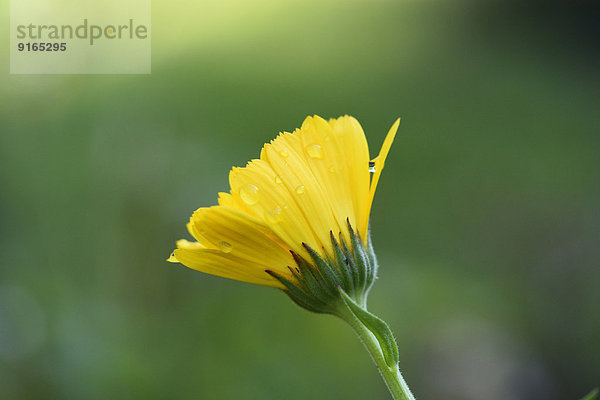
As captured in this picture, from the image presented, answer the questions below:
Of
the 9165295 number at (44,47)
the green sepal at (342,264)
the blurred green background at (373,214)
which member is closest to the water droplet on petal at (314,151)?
the green sepal at (342,264)

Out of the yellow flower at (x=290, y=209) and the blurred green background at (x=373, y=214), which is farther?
the blurred green background at (x=373, y=214)

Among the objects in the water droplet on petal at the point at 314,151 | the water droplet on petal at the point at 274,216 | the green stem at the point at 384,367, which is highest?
the water droplet on petal at the point at 314,151

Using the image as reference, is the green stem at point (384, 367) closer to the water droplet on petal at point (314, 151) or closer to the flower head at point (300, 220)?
the flower head at point (300, 220)

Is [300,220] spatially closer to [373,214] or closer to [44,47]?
[373,214]

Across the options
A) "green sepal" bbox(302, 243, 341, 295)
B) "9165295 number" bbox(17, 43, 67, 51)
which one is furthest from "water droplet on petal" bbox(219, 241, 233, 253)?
"9165295 number" bbox(17, 43, 67, 51)

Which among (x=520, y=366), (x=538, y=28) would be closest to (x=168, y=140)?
(x=520, y=366)

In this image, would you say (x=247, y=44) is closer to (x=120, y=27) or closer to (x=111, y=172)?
(x=120, y=27)

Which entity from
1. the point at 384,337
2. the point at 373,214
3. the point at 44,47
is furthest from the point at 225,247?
the point at 44,47
